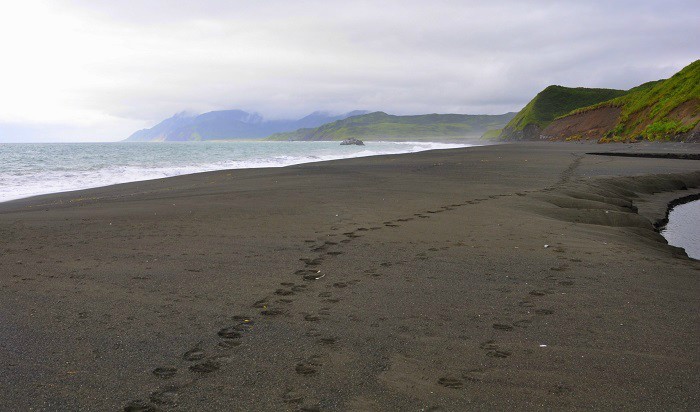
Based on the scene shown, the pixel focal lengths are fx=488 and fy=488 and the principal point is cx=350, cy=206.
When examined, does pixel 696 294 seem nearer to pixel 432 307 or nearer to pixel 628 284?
pixel 628 284

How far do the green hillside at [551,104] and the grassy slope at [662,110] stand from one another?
40947 mm

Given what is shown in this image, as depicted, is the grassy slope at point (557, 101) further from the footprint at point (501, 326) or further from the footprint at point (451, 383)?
the footprint at point (451, 383)

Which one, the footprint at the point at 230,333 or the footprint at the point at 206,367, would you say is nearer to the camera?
the footprint at the point at 206,367

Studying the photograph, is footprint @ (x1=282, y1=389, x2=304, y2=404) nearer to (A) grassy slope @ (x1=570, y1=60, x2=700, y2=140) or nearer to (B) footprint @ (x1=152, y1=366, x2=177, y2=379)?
(B) footprint @ (x1=152, y1=366, x2=177, y2=379)

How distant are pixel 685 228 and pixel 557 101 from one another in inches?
4992

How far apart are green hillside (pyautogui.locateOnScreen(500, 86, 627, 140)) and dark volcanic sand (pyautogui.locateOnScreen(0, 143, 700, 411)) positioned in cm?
11256

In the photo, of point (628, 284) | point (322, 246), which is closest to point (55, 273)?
point (322, 246)

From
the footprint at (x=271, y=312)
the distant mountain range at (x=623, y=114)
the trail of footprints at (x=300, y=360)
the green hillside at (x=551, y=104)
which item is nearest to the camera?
the trail of footprints at (x=300, y=360)

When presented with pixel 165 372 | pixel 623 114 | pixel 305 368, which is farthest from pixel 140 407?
pixel 623 114

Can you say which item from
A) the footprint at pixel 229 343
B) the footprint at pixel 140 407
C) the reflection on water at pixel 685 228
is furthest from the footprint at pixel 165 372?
the reflection on water at pixel 685 228

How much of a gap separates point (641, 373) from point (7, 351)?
5.27 m

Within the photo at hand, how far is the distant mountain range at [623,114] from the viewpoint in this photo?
4984 cm

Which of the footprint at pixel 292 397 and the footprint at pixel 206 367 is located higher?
the footprint at pixel 206 367

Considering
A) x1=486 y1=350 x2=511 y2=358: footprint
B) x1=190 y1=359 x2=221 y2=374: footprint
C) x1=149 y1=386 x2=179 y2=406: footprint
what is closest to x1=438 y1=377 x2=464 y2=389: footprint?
x1=486 y1=350 x2=511 y2=358: footprint
